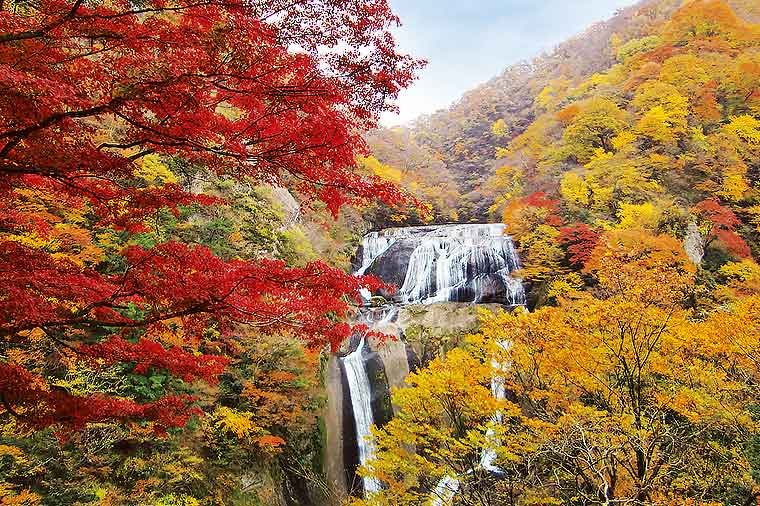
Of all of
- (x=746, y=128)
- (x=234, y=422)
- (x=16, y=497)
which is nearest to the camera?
(x=16, y=497)

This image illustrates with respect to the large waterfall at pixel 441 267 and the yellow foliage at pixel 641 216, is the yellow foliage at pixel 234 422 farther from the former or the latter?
the yellow foliage at pixel 641 216

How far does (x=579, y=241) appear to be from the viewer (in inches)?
611

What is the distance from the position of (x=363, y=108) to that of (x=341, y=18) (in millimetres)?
754

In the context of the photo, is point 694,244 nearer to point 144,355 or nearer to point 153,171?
point 144,355

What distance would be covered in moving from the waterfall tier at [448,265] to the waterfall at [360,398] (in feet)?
15.6

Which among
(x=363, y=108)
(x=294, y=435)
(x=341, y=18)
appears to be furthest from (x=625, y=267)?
(x=294, y=435)

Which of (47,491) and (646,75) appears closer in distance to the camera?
(47,491)

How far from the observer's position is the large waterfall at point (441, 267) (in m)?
16.8

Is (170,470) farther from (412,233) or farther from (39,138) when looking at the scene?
(412,233)

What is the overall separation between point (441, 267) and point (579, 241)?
6.22 m

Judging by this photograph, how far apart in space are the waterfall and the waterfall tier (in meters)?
4.76

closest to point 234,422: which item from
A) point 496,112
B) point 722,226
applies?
point 722,226

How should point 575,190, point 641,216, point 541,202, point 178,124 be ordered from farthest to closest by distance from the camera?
point 541,202, point 575,190, point 641,216, point 178,124

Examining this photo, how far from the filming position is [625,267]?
7953mm
